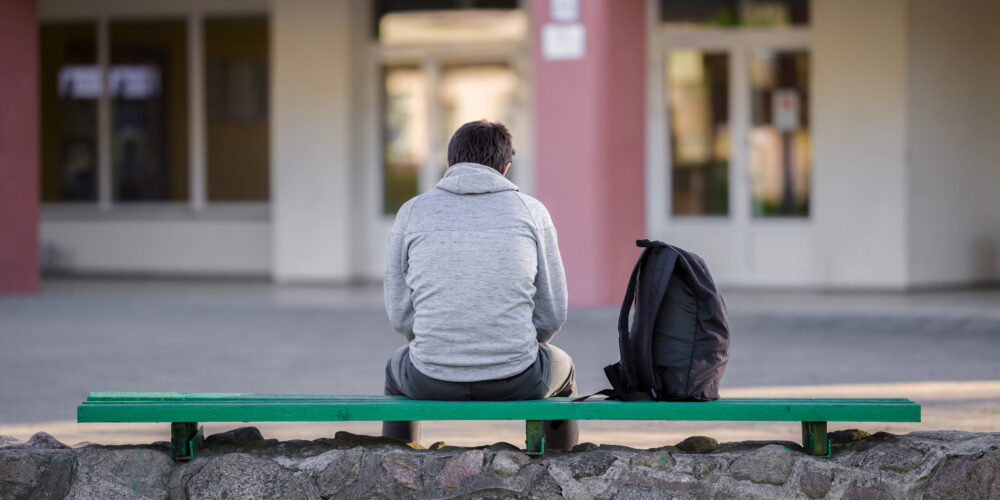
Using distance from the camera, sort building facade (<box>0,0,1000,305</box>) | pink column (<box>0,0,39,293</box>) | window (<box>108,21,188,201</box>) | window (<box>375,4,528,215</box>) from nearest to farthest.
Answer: building facade (<box>0,0,1000,305</box>)
pink column (<box>0,0,39,293</box>)
window (<box>375,4,528,215</box>)
window (<box>108,21,188,201</box>)

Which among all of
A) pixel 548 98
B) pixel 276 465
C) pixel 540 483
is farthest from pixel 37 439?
pixel 548 98

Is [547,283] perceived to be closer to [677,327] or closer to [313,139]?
[677,327]

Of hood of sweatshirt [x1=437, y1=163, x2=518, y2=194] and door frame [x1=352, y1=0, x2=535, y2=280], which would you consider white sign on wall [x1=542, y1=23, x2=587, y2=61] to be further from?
hood of sweatshirt [x1=437, y1=163, x2=518, y2=194]

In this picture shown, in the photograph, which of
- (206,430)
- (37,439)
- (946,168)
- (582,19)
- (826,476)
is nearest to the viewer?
(826,476)

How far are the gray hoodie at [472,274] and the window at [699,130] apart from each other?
31.8 ft

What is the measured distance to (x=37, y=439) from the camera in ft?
14.8

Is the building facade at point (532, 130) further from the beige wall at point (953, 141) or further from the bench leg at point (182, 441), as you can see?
the bench leg at point (182, 441)

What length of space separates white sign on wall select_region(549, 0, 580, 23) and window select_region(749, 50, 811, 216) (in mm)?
2961

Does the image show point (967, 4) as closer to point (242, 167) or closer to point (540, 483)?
point (242, 167)

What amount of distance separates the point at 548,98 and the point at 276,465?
7.56 meters

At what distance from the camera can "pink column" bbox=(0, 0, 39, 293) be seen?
43.5 feet

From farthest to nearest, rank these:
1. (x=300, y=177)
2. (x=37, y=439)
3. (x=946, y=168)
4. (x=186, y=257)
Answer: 1. (x=186, y=257)
2. (x=300, y=177)
3. (x=946, y=168)
4. (x=37, y=439)

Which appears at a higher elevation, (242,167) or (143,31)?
(143,31)

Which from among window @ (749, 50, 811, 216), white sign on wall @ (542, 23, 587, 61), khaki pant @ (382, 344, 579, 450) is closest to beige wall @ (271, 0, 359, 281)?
white sign on wall @ (542, 23, 587, 61)
